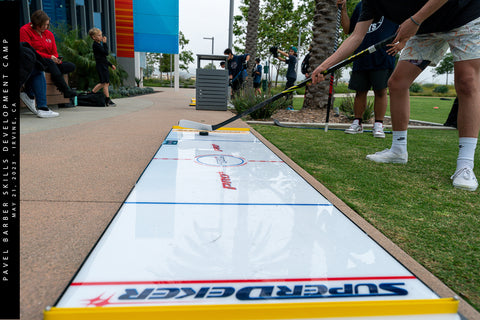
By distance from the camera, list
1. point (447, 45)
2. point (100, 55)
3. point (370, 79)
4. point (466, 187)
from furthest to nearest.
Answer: point (100, 55)
point (370, 79)
point (447, 45)
point (466, 187)

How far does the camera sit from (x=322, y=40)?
21.4 ft

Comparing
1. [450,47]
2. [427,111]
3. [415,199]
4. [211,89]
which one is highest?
[450,47]

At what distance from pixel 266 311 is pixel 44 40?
19.2 feet

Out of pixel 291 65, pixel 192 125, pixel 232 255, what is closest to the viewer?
pixel 232 255

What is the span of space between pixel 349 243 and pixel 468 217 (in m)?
0.79

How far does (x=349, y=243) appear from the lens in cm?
120

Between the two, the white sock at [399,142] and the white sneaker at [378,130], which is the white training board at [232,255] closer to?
the white sock at [399,142]

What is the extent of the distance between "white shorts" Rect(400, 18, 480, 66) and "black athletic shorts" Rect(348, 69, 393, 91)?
4.93 feet

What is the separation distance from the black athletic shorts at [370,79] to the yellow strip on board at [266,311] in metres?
3.55

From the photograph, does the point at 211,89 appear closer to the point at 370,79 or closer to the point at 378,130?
the point at 370,79

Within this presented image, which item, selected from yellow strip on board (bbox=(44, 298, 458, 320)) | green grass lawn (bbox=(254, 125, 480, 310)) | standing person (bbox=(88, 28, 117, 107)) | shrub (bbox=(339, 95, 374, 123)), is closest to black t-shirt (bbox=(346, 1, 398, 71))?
green grass lawn (bbox=(254, 125, 480, 310))

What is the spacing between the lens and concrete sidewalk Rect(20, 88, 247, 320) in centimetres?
97

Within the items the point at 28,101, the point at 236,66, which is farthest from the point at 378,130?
the point at 236,66

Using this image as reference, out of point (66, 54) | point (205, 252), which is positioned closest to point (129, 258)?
point (205, 252)
